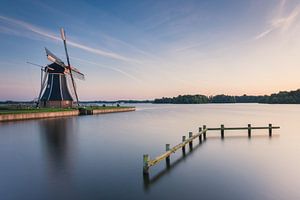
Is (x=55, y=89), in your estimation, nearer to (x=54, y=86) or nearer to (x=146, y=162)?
(x=54, y=86)

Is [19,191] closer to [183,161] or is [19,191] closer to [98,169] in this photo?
[98,169]

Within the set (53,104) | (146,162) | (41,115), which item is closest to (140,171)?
(146,162)

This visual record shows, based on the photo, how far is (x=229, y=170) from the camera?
17156mm

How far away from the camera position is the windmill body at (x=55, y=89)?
65250 mm

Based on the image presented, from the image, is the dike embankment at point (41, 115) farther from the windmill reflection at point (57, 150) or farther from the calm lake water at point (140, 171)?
the calm lake water at point (140, 171)

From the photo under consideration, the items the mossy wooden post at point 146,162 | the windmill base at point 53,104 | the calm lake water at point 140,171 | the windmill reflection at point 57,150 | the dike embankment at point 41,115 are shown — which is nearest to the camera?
the calm lake water at point 140,171

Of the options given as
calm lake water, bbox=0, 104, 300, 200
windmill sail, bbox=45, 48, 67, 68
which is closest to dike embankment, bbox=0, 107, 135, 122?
windmill sail, bbox=45, 48, 67, 68

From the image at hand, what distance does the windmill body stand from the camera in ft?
214

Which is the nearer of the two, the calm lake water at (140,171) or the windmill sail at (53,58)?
the calm lake water at (140,171)

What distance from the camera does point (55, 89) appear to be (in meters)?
65.6

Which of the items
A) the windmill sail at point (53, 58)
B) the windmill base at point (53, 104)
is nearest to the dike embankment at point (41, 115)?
the windmill base at point (53, 104)

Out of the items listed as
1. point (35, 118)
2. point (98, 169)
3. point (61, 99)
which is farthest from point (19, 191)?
point (61, 99)

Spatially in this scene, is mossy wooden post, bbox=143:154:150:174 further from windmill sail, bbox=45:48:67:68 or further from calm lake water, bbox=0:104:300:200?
windmill sail, bbox=45:48:67:68

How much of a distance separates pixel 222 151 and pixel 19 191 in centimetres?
1675
